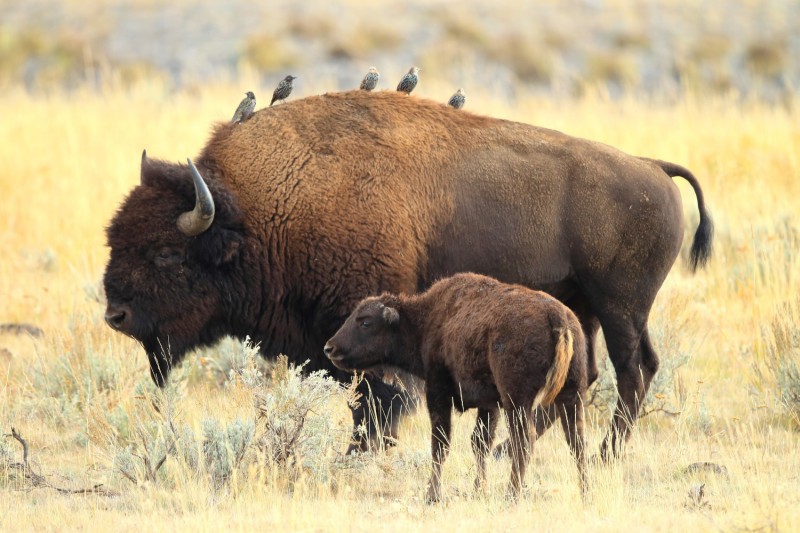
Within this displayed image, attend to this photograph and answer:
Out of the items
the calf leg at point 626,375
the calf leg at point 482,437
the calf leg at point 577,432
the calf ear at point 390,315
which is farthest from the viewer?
the calf leg at point 626,375

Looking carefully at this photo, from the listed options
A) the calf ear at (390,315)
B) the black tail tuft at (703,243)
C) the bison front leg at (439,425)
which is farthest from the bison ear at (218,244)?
the black tail tuft at (703,243)

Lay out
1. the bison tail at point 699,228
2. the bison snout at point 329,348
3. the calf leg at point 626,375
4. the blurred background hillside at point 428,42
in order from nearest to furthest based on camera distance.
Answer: the bison snout at point 329,348 → the calf leg at point 626,375 → the bison tail at point 699,228 → the blurred background hillside at point 428,42

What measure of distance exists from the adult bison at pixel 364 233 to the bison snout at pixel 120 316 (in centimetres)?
1

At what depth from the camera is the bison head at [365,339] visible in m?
6.39

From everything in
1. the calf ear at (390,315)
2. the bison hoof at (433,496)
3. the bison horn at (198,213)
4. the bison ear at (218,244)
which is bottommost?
the bison hoof at (433,496)

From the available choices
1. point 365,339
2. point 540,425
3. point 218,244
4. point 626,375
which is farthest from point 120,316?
point 626,375

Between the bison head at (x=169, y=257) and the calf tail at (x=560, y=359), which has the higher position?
the bison head at (x=169, y=257)

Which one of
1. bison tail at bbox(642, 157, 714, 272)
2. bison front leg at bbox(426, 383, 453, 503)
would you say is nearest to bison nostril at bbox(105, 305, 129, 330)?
bison front leg at bbox(426, 383, 453, 503)

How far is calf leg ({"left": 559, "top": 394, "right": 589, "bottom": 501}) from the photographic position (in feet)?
19.0

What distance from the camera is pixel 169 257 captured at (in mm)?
7141

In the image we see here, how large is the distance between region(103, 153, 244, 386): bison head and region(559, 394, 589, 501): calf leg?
237 centimetres

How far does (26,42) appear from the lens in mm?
28391

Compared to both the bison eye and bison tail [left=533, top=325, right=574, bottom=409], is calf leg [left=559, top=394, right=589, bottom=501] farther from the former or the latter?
the bison eye

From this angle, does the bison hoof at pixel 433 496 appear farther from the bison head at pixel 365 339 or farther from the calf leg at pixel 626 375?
the calf leg at pixel 626 375
